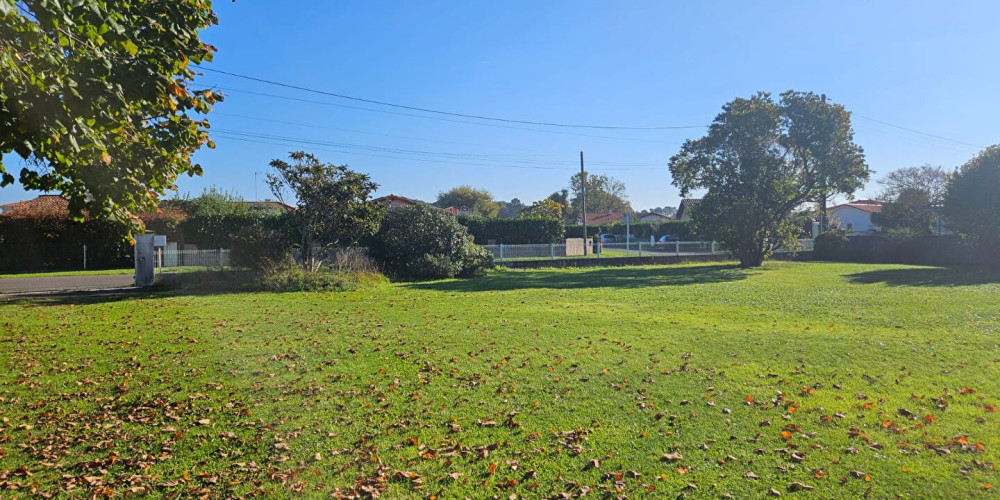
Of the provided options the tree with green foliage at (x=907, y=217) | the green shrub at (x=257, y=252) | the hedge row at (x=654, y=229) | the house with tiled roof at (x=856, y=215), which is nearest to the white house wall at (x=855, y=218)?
the house with tiled roof at (x=856, y=215)

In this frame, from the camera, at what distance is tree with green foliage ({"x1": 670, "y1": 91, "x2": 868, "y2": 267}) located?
26562 mm

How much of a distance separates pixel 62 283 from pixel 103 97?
19315 mm

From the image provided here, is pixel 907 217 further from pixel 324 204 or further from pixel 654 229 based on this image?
pixel 324 204

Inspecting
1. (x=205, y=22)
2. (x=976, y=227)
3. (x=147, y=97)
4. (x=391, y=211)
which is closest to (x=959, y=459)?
(x=147, y=97)

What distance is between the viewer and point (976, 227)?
24.8 meters

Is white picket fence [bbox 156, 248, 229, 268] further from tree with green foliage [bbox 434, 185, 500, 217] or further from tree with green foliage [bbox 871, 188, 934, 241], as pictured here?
tree with green foliage [bbox 434, 185, 500, 217]

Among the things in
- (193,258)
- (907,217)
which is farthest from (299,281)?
(907,217)

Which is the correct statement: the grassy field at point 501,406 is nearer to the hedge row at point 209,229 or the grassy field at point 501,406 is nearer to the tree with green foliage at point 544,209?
the hedge row at point 209,229

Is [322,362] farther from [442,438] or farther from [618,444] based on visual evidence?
[618,444]

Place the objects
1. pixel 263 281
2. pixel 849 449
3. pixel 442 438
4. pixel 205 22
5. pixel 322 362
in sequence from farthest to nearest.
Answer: pixel 263 281
pixel 322 362
pixel 205 22
pixel 442 438
pixel 849 449

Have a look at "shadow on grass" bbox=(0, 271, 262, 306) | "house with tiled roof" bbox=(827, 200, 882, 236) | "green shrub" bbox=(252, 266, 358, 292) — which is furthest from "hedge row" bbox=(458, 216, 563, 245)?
"house with tiled roof" bbox=(827, 200, 882, 236)

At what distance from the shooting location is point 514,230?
36094 mm

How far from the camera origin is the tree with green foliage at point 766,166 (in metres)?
26.6

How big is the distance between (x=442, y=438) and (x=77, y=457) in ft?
8.96
